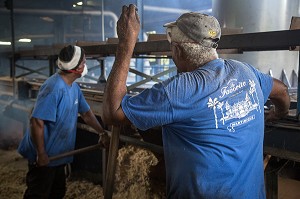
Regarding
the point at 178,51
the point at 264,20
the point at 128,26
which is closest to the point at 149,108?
the point at 178,51

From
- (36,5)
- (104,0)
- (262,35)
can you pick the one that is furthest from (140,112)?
(104,0)

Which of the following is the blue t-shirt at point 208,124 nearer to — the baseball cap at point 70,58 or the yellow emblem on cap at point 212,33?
the yellow emblem on cap at point 212,33

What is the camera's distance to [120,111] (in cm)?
142

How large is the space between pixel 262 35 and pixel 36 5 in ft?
34.6

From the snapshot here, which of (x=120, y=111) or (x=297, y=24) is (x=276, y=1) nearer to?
(x=297, y=24)

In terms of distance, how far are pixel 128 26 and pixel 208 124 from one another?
63 cm

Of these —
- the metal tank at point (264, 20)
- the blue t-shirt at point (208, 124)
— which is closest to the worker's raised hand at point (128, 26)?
the blue t-shirt at point (208, 124)

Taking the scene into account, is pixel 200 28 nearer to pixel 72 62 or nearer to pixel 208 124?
pixel 208 124

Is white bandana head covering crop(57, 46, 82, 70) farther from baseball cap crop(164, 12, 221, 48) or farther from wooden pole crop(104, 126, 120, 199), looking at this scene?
baseball cap crop(164, 12, 221, 48)

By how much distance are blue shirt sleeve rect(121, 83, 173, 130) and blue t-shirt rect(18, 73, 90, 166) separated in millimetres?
1520

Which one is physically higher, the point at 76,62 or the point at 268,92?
the point at 76,62

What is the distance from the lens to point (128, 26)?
5.21 ft

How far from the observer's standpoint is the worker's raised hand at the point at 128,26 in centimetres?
158

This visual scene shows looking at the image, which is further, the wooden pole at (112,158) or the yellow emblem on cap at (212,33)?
the wooden pole at (112,158)
